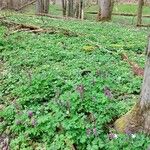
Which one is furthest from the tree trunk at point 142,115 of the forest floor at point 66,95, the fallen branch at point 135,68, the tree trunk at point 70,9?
the tree trunk at point 70,9

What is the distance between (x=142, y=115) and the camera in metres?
4.52

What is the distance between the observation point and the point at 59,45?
9500 mm

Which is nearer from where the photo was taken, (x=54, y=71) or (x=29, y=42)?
(x=54, y=71)

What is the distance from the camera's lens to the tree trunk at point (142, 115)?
4426 mm

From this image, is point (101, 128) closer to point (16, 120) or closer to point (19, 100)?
point (16, 120)

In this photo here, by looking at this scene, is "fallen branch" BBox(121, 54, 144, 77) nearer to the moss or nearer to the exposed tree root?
the moss

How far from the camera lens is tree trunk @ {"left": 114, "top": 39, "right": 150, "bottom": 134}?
14.5ft

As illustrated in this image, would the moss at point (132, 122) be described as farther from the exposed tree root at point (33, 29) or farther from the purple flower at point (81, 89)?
the exposed tree root at point (33, 29)

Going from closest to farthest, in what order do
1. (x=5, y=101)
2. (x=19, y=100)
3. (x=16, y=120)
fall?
(x=16, y=120), (x=19, y=100), (x=5, y=101)

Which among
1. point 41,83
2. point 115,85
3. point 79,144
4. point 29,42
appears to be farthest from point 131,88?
point 29,42

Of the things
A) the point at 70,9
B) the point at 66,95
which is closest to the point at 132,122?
the point at 66,95

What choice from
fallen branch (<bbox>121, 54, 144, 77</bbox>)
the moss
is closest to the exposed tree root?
fallen branch (<bbox>121, 54, 144, 77</bbox>)

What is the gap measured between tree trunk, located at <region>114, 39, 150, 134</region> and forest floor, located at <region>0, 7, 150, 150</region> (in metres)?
0.18

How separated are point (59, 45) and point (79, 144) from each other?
201 inches
